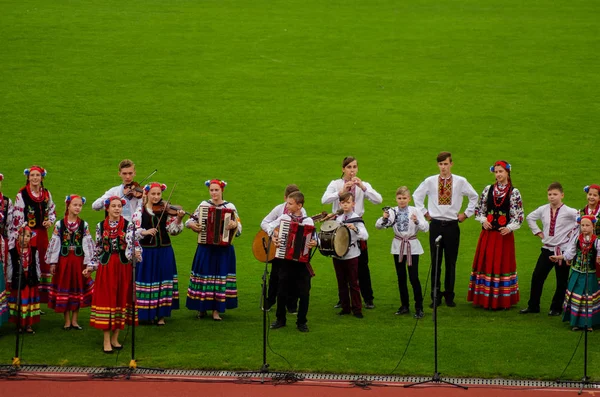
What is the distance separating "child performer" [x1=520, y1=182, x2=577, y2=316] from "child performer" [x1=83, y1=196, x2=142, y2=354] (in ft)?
17.3

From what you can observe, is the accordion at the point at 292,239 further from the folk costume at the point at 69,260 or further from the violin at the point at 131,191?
the folk costume at the point at 69,260

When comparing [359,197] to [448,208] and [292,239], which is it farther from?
[292,239]

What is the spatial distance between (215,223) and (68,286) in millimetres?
1957

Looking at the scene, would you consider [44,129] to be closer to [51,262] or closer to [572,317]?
[51,262]

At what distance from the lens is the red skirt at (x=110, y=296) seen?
10992 millimetres

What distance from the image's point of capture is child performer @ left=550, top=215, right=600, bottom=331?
459 inches

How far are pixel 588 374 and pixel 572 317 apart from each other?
1.76m

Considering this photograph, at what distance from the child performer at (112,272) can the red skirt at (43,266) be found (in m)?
1.34

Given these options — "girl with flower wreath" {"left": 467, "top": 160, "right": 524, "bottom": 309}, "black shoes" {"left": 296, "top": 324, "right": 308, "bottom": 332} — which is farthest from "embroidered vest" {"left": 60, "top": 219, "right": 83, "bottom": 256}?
"girl with flower wreath" {"left": 467, "top": 160, "right": 524, "bottom": 309}

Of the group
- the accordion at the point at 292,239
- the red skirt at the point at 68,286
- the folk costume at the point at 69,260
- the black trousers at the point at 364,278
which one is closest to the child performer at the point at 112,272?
the folk costume at the point at 69,260

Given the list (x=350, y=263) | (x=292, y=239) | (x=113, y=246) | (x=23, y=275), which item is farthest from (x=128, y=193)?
(x=350, y=263)

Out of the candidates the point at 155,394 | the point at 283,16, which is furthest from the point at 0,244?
the point at 283,16

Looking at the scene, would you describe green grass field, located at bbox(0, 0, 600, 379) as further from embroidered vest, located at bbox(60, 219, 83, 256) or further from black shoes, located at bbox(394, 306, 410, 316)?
embroidered vest, located at bbox(60, 219, 83, 256)

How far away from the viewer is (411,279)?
40.9 feet
